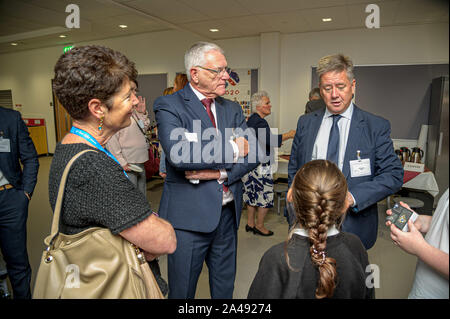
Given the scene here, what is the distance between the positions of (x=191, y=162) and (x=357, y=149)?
2.85ft

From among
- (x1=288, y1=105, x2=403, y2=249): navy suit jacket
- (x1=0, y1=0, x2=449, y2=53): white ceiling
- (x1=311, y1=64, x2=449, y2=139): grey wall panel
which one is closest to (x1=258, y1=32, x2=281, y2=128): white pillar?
(x1=0, y1=0, x2=449, y2=53): white ceiling

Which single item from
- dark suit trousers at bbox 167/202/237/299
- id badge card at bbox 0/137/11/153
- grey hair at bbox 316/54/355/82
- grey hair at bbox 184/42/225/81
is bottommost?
dark suit trousers at bbox 167/202/237/299

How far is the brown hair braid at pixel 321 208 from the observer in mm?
983

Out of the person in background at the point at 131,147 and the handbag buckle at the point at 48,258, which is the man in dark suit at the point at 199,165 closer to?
the handbag buckle at the point at 48,258

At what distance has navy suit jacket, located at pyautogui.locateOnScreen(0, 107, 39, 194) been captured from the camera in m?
2.01

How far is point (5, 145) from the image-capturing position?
2.01 metres

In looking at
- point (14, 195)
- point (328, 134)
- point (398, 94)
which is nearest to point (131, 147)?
point (14, 195)

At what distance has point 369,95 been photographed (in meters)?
6.04

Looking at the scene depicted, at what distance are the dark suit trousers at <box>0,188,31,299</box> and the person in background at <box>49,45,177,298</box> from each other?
1395mm

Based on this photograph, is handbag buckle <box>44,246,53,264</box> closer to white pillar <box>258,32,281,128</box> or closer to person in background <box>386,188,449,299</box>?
person in background <box>386,188,449,299</box>

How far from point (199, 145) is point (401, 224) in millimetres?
930

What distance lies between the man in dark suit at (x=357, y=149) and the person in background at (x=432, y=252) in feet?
1.90
